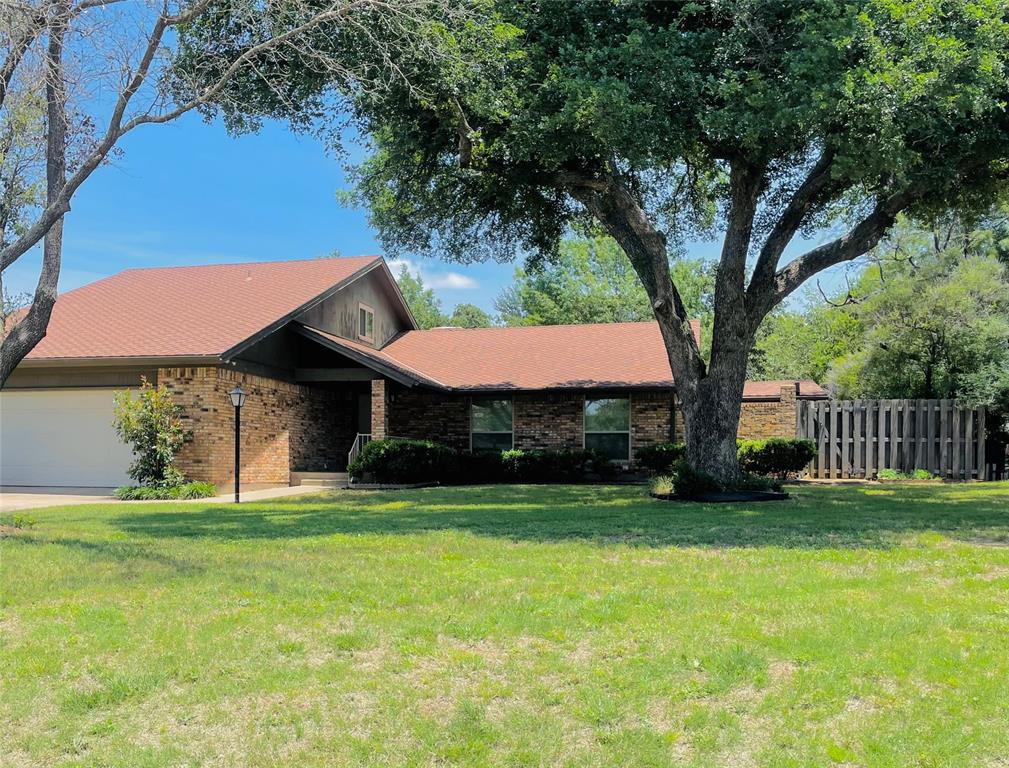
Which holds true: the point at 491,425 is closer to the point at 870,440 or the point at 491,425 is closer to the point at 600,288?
the point at 870,440

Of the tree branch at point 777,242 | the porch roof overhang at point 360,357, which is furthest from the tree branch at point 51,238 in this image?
the tree branch at point 777,242

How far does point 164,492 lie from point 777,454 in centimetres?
1336

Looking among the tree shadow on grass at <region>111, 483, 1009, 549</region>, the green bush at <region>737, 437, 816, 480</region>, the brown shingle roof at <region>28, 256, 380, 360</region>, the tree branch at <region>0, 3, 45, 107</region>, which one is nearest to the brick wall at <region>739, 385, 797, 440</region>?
the green bush at <region>737, 437, 816, 480</region>

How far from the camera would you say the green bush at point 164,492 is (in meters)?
16.2

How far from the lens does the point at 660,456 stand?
64.2 feet

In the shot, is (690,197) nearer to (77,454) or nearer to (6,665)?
(77,454)

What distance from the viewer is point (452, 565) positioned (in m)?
7.30

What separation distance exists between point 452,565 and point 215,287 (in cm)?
1693

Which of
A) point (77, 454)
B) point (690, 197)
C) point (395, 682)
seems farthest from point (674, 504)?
point (77, 454)

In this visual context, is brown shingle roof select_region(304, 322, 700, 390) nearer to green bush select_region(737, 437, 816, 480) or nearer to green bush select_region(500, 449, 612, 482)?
green bush select_region(500, 449, 612, 482)

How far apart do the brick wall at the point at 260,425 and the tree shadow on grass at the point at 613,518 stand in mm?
3051

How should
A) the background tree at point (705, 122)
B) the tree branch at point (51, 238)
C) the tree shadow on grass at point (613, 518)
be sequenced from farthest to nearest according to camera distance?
the background tree at point (705, 122)
the tree branch at point (51, 238)
the tree shadow on grass at point (613, 518)

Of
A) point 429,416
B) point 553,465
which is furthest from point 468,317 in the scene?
point 553,465

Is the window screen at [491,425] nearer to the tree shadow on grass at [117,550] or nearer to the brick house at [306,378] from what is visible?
the brick house at [306,378]
